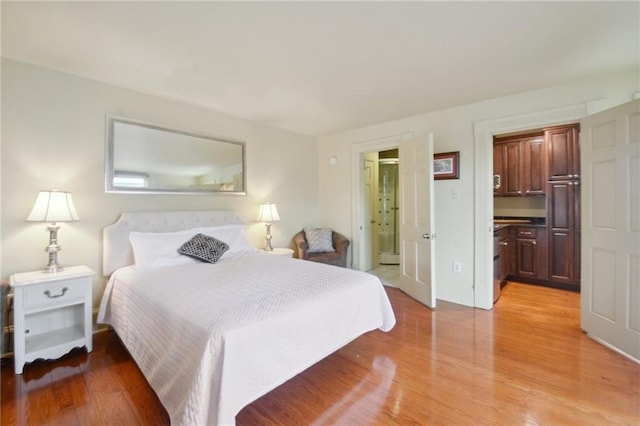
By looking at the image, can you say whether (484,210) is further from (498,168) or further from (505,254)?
(498,168)

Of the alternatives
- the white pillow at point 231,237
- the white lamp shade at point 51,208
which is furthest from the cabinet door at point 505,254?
the white lamp shade at point 51,208

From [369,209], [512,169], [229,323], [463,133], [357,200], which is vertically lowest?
[229,323]

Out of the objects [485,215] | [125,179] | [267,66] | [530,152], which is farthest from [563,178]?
[125,179]

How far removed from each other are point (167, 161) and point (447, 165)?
3336 mm

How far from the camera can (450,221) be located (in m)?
3.60

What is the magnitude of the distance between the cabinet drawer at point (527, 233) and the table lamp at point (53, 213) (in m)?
5.49

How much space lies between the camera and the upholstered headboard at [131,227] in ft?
8.83

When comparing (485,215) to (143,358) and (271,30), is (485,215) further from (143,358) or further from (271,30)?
(143,358)

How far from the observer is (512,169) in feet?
14.8

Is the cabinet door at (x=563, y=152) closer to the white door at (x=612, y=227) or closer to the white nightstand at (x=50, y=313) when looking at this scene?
the white door at (x=612, y=227)

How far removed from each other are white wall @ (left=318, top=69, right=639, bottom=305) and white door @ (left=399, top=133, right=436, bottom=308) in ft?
1.14

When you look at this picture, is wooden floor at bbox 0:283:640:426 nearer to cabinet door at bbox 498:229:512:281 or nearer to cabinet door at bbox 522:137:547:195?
cabinet door at bbox 498:229:512:281

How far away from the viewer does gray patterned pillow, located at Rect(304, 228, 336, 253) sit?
441 centimetres

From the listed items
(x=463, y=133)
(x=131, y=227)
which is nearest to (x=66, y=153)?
(x=131, y=227)
